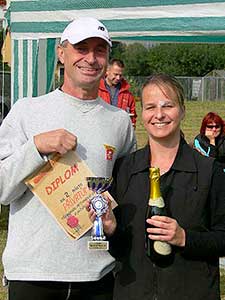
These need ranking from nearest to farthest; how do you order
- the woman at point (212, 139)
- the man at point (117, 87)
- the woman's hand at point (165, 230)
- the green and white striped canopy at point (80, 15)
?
the woman's hand at point (165, 230), the green and white striped canopy at point (80, 15), the woman at point (212, 139), the man at point (117, 87)

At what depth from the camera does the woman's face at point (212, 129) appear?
8.06m

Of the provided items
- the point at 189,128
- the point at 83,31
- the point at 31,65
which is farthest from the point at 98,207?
the point at 189,128

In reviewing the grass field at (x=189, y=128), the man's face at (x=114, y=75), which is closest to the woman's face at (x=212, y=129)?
the grass field at (x=189, y=128)

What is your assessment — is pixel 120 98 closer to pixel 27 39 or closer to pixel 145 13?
pixel 27 39

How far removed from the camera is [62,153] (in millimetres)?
2535

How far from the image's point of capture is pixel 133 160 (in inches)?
102

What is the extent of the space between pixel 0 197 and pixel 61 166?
0.77ft

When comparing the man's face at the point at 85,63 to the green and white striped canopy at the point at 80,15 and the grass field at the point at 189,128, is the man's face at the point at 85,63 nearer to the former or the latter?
the grass field at the point at 189,128

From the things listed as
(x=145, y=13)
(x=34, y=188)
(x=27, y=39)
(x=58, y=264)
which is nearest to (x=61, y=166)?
(x=34, y=188)

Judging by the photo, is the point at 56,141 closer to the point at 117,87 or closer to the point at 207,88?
the point at 117,87

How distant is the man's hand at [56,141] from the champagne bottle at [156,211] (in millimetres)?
290

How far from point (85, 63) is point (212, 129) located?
562 centimetres

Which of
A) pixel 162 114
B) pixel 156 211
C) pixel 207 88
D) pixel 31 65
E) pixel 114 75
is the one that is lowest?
pixel 207 88

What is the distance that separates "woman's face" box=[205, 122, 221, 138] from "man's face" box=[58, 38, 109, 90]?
5.47 meters
